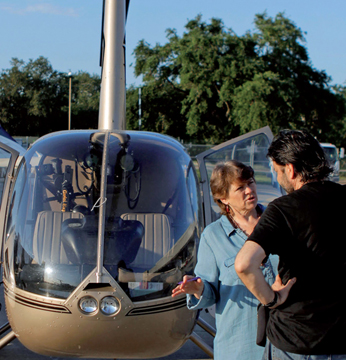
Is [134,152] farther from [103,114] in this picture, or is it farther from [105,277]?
[103,114]

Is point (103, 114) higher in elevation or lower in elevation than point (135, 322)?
higher

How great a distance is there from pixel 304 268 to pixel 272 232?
0.62 ft

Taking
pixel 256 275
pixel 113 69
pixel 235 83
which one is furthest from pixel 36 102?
pixel 256 275

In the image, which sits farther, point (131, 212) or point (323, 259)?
point (131, 212)

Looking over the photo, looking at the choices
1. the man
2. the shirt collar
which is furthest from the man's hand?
the shirt collar

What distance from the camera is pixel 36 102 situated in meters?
49.7

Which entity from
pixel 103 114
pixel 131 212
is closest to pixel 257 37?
pixel 103 114

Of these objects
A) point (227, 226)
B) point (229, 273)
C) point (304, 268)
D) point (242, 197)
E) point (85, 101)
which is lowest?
point (229, 273)

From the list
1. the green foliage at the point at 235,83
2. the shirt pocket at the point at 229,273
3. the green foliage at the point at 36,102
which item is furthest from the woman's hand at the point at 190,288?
the green foliage at the point at 36,102

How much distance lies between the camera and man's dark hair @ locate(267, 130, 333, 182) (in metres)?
1.73

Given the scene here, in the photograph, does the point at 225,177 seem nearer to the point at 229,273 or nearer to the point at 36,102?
the point at 229,273

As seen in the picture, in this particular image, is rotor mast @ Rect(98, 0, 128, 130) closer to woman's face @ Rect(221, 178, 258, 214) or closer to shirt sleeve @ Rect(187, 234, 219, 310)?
woman's face @ Rect(221, 178, 258, 214)

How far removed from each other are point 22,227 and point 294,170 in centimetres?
224

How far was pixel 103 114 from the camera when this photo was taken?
17.8 feet
